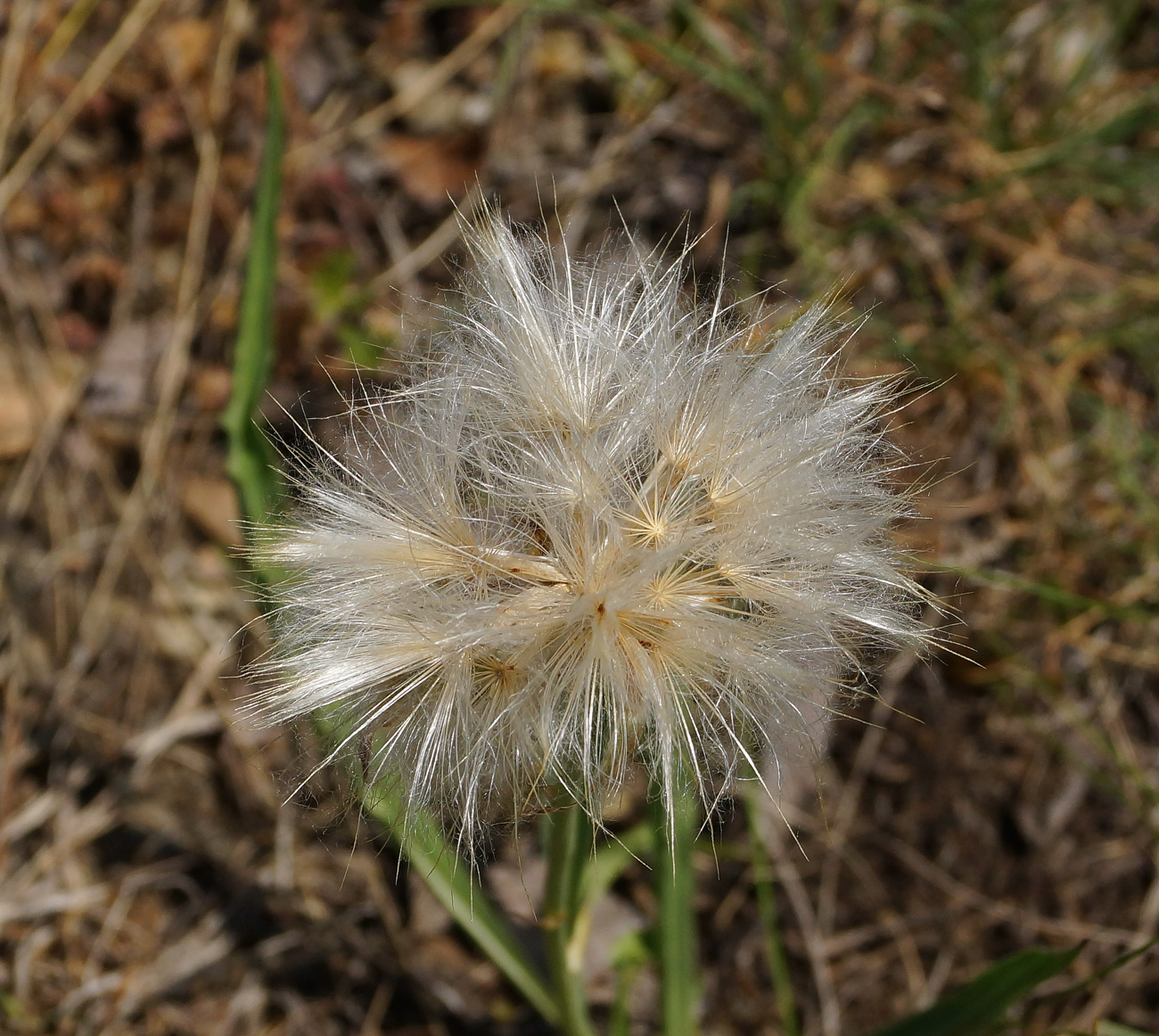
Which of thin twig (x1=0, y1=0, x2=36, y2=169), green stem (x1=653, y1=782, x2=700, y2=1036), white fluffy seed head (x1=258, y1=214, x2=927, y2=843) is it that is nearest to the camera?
white fluffy seed head (x1=258, y1=214, x2=927, y2=843)

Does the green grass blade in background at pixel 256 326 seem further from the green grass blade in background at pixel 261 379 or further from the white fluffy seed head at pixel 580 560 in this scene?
the white fluffy seed head at pixel 580 560

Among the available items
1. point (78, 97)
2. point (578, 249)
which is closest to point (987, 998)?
point (578, 249)

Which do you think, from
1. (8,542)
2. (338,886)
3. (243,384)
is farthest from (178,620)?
(243,384)

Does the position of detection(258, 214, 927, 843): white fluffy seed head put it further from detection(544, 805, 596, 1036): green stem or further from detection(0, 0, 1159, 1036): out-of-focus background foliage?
detection(0, 0, 1159, 1036): out-of-focus background foliage

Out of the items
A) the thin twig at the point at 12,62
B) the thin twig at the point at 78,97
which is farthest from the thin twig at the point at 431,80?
the thin twig at the point at 12,62

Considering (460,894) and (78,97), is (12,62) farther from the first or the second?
(460,894)

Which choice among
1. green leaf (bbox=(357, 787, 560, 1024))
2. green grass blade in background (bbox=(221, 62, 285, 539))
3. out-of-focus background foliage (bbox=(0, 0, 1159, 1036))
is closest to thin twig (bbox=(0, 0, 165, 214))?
out-of-focus background foliage (bbox=(0, 0, 1159, 1036))

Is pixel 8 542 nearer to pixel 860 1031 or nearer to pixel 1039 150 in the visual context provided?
pixel 860 1031
